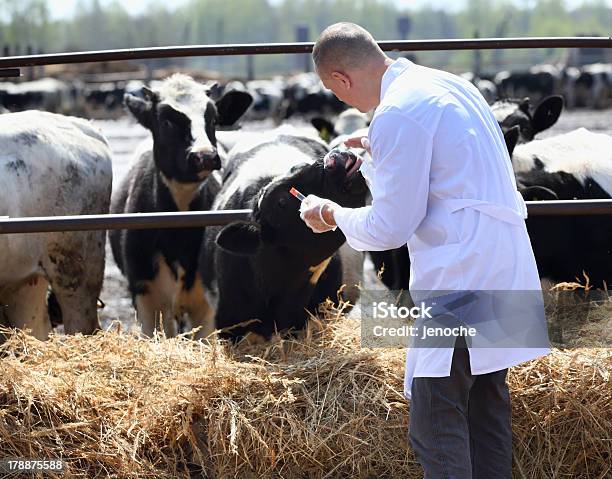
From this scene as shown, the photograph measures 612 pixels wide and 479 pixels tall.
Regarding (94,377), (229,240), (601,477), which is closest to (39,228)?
(94,377)

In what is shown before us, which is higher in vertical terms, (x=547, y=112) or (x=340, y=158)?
(x=340, y=158)

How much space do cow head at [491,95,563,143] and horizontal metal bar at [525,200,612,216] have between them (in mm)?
3195

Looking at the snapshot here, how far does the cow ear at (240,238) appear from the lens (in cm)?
435

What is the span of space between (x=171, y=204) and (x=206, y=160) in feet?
2.21

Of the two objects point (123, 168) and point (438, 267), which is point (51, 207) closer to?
point (438, 267)

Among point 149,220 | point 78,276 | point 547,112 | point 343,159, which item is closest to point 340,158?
point 343,159

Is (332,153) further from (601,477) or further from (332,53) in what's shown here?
(601,477)

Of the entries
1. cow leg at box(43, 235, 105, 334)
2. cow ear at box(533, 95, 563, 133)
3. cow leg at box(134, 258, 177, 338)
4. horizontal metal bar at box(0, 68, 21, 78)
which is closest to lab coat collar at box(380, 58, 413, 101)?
horizontal metal bar at box(0, 68, 21, 78)

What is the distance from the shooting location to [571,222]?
553 cm

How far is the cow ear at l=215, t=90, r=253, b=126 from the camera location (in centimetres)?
684

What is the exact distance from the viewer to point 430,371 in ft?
9.41

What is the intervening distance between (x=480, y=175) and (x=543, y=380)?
3.92ft

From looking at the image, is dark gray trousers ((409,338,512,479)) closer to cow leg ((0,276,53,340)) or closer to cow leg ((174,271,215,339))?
cow leg ((0,276,53,340))

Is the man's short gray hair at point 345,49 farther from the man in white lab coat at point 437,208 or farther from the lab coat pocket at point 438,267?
the lab coat pocket at point 438,267
